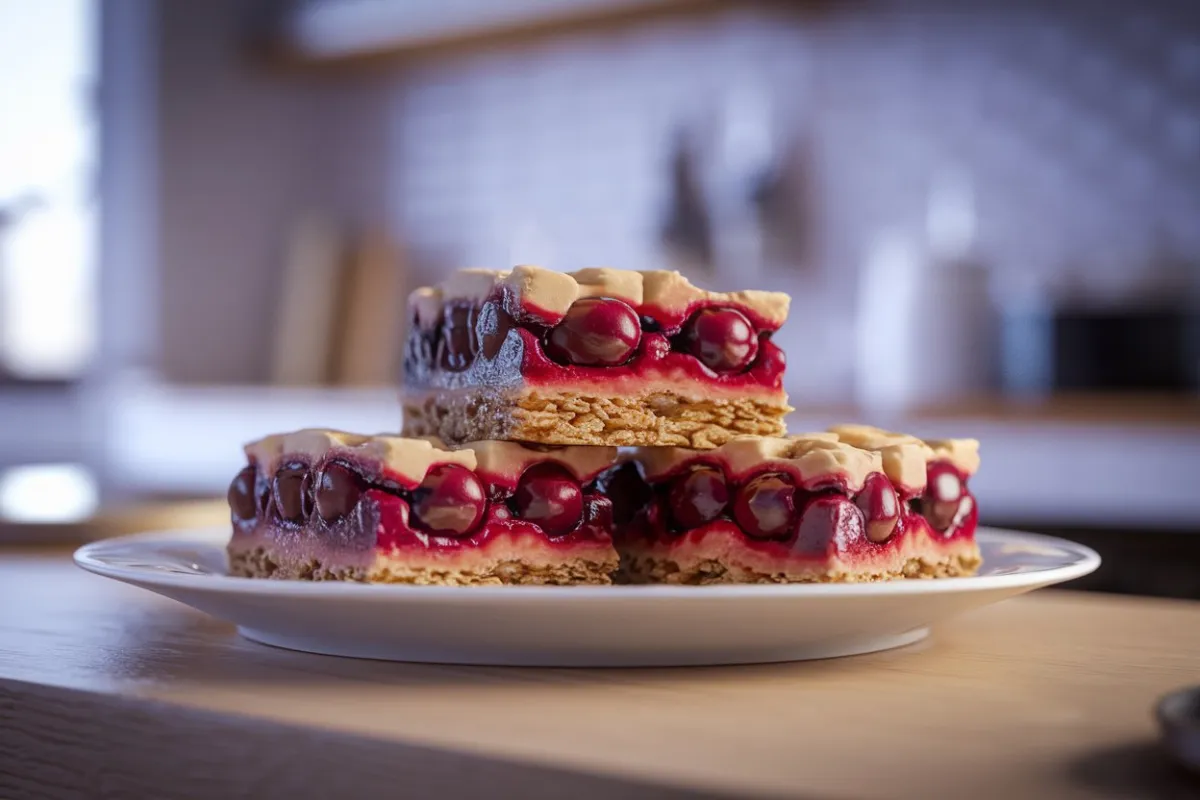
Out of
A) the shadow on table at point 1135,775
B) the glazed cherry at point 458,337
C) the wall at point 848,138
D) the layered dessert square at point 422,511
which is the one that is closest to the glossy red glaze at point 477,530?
the layered dessert square at point 422,511

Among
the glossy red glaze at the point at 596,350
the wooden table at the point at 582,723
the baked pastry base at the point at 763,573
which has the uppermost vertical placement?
the glossy red glaze at the point at 596,350

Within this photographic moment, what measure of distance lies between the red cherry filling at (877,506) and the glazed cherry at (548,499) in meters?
0.21

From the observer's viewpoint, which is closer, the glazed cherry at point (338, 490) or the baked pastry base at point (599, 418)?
the glazed cherry at point (338, 490)

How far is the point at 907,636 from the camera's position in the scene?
0.90m

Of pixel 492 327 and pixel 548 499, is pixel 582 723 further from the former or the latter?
pixel 492 327

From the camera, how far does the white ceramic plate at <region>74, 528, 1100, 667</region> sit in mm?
731

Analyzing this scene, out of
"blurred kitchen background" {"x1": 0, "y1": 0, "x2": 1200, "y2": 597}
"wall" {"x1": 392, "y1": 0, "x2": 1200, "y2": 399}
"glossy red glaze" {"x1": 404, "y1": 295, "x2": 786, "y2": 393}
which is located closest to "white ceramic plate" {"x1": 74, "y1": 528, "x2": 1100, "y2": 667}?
"glossy red glaze" {"x1": 404, "y1": 295, "x2": 786, "y2": 393}

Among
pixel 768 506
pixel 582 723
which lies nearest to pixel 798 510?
pixel 768 506

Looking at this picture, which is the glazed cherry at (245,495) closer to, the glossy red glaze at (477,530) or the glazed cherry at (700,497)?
the glossy red glaze at (477,530)

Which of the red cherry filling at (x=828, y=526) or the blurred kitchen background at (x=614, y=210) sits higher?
the blurred kitchen background at (x=614, y=210)

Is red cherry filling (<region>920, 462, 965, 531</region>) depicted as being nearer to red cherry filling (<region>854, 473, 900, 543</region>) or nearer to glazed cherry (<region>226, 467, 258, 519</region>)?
red cherry filling (<region>854, 473, 900, 543</region>)

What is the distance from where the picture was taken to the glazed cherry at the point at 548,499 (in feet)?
3.23

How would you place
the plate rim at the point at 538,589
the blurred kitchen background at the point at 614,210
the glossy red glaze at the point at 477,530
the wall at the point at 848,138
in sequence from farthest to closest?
the wall at the point at 848,138 < the blurred kitchen background at the point at 614,210 < the glossy red glaze at the point at 477,530 < the plate rim at the point at 538,589

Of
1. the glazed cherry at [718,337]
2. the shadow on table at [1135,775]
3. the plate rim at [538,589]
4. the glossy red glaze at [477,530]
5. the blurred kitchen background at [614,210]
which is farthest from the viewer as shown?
the blurred kitchen background at [614,210]
